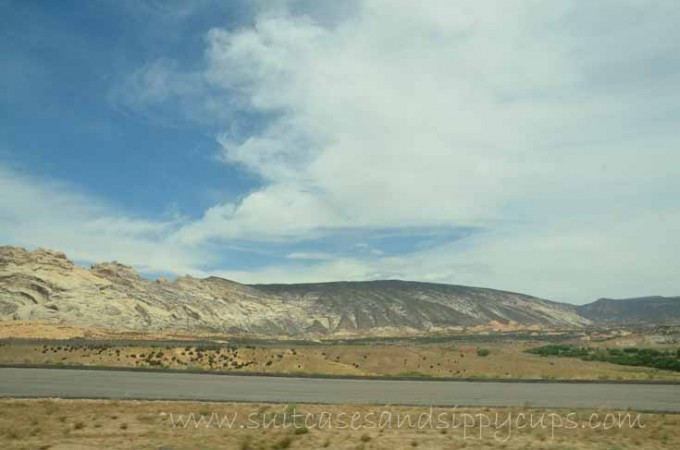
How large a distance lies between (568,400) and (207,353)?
120 feet

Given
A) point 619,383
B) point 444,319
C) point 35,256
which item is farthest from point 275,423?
point 444,319

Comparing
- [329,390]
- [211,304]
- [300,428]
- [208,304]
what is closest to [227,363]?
[329,390]

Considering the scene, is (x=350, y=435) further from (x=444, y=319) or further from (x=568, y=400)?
(x=444, y=319)

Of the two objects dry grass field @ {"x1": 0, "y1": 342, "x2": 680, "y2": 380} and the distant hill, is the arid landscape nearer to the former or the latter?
dry grass field @ {"x1": 0, "y1": 342, "x2": 680, "y2": 380}

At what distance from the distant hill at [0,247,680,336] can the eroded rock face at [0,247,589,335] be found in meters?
0.18

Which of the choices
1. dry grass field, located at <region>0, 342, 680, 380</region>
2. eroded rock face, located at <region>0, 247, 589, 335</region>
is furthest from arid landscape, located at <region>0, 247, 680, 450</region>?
eroded rock face, located at <region>0, 247, 589, 335</region>

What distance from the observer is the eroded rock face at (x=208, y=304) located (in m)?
103

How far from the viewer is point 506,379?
23516 mm

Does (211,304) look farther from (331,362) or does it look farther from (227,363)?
(227,363)

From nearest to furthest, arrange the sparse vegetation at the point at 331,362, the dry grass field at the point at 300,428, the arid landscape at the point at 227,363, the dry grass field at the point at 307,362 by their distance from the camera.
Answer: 1. the dry grass field at the point at 300,428
2. the arid landscape at the point at 227,363
3. the dry grass field at the point at 307,362
4. the sparse vegetation at the point at 331,362

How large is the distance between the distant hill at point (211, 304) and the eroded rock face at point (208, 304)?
0.18 m

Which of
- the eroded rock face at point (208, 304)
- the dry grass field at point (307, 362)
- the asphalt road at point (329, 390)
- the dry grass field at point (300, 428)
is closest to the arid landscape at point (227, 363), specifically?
the dry grass field at point (300, 428)

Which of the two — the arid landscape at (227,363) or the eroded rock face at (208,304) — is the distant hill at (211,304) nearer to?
the eroded rock face at (208,304)

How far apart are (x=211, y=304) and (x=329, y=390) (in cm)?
12059
